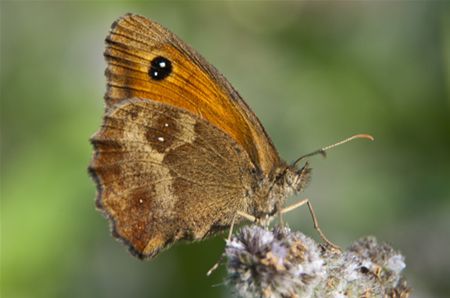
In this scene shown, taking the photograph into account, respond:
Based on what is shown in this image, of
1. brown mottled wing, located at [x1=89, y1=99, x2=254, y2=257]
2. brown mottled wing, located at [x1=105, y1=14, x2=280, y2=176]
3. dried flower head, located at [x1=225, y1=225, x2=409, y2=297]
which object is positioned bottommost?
dried flower head, located at [x1=225, y1=225, x2=409, y2=297]

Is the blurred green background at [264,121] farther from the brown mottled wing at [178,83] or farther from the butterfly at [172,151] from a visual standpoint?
the brown mottled wing at [178,83]

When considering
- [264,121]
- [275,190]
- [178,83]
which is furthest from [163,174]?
[264,121]

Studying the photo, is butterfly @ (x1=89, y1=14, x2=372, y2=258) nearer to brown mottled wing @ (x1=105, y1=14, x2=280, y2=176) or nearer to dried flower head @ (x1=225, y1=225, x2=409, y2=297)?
brown mottled wing @ (x1=105, y1=14, x2=280, y2=176)

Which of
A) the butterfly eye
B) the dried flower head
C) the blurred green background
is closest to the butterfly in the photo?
the butterfly eye

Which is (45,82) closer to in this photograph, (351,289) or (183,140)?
(183,140)

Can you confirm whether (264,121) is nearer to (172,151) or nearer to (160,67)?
(172,151)

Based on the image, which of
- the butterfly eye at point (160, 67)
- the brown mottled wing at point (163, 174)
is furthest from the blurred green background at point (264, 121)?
the butterfly eye at point (160, 67)
